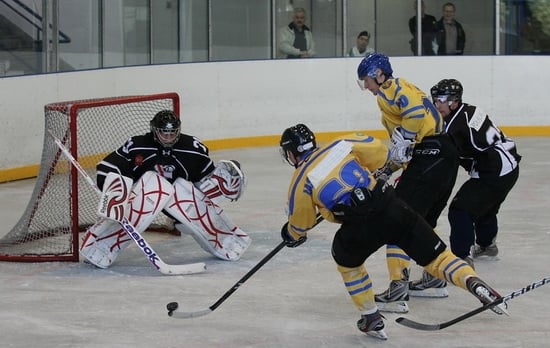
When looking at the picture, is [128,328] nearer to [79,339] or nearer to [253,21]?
[79,339]

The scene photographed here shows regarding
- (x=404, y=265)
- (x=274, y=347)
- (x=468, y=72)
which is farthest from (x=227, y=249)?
(x=468, y=72)

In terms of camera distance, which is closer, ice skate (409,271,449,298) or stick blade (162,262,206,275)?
ice skate (409,271,449,298)

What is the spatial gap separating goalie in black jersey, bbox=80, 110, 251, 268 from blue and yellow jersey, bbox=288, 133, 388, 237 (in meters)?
1.65

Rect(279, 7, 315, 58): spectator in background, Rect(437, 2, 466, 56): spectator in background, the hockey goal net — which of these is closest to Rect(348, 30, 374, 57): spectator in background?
Rect(279, 7, 315, 58): spectator in background

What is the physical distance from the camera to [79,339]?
475 cm

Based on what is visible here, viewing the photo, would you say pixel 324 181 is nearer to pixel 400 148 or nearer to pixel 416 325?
pixel 416 325

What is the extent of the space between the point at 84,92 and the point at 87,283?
3.93 meters

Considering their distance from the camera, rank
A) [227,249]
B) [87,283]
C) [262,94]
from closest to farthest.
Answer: [87,283] < [227,249] < [262,94]

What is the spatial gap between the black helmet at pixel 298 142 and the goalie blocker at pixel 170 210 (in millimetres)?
1676

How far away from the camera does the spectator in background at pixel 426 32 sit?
11.5 m

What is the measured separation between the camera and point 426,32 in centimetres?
1155

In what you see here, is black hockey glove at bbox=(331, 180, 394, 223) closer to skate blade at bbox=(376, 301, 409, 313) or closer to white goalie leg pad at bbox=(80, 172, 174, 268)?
skate blade at bbox=(376, 301, 409, 313)

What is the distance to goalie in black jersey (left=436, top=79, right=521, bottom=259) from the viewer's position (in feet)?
18.3

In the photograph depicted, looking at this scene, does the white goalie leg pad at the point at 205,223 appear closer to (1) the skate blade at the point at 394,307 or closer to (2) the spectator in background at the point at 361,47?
(1) the skate blade at the point at 394,307
